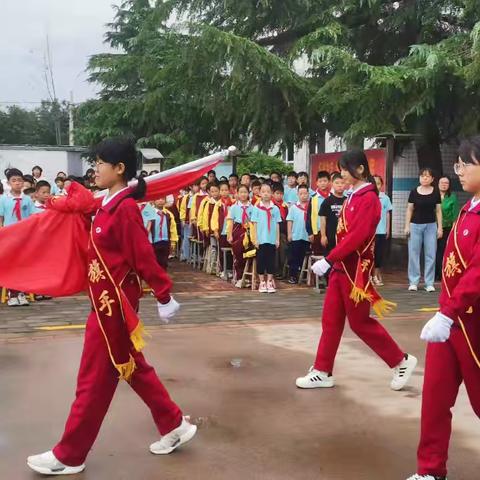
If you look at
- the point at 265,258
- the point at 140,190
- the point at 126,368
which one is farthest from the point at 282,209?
the point at 126,368

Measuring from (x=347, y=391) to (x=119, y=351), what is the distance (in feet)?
7.25

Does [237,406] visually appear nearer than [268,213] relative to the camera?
Yes

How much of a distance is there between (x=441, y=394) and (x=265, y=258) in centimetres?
657

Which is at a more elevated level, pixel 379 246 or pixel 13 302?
pixel 379 246

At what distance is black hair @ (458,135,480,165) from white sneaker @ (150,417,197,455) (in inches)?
84.9

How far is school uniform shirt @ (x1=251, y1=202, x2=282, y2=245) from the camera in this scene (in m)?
9.85

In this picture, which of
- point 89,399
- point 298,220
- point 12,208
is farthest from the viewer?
point 298,220

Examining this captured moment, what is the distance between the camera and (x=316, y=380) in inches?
209

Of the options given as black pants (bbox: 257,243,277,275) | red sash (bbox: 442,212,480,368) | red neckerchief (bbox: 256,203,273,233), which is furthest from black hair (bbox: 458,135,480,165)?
black pants (bbox: 257,243,277,275)

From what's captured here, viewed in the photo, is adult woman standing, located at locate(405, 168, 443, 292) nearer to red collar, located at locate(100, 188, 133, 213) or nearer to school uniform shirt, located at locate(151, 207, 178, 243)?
school uniform shirt, located at locate(151, 207, 178, 243)

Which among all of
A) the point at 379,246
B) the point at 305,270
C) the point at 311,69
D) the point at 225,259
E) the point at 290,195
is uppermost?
Answer: the point at 311,69

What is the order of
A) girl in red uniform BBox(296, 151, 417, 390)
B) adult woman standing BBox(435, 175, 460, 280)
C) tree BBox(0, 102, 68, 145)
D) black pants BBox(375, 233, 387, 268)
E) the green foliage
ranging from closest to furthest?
girl in red uniform BBox(296, 151, 417, 390) → black pants BBox(375, 233, 387, 268) → adult woman standing BBox(435, 175, 460, 280) → the green foliage → tree BBox(0, 102, 68, 145)

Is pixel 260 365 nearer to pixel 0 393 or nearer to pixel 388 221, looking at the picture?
pixel 0 393

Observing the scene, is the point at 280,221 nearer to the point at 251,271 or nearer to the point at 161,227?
the point at 251,271
